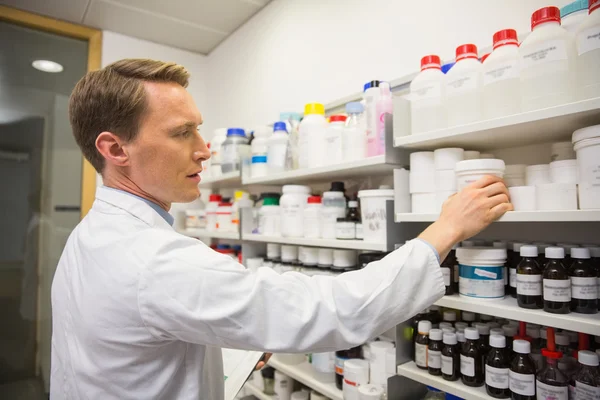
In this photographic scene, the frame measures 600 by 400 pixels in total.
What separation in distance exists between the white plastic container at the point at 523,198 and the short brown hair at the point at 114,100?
0.93m

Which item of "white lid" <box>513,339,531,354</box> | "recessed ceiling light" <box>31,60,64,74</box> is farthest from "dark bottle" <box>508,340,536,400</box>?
"recessed ceiling light" <box>31,60,64,74</box>

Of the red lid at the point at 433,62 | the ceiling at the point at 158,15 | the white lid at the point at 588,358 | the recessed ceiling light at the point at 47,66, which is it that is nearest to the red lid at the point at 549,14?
the red lid at the point at 433,62

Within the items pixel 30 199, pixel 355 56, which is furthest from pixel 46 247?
pixel 355 56

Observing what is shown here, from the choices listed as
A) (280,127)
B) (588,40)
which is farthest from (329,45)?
(588,40)

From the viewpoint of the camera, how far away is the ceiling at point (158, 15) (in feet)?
7.93

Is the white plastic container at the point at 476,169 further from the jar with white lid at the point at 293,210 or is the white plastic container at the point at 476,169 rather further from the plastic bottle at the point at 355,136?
the jar with white lid at the point at 293,210

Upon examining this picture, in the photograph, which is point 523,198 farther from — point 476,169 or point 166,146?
point 166,146

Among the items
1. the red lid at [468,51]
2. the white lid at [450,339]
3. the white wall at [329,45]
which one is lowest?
the white lid at [450,339]

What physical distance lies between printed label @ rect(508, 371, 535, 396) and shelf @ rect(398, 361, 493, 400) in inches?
2.9

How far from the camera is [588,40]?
0.82m

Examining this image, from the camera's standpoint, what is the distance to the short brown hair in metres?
0.90

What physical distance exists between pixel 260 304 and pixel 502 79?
2.70 ft

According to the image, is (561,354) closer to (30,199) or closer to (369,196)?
(369,196)

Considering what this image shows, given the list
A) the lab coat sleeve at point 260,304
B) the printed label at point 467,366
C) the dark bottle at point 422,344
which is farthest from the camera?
the dark bottle at point 422,344
